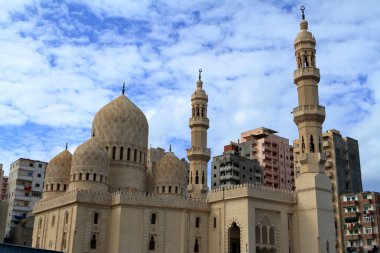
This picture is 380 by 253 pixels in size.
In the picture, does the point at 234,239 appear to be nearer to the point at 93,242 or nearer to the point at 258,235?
the point at 258,235

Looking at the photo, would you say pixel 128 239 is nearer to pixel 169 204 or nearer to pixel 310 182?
pixel 169 204

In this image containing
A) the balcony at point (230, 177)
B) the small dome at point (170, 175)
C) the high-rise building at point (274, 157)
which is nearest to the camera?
the small dome at point (170, 175)

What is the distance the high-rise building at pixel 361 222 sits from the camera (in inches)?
2422

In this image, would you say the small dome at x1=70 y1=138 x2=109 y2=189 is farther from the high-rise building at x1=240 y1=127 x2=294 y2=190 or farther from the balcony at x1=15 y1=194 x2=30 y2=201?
the high-rise building at x1=240 y1=127 x2=294 y2=190

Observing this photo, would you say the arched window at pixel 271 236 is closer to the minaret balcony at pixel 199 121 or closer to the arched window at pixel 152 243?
the arched window at pixel 152 243

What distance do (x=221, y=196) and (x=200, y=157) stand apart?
1062 centimetres

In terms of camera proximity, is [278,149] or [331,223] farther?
[278,149]

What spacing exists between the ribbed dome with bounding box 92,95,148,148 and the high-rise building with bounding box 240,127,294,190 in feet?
144

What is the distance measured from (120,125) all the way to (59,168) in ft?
23.9

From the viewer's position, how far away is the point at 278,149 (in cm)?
8919

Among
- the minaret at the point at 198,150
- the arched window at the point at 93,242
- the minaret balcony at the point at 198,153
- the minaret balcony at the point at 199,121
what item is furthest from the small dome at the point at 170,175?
the arched window at the point at 93,242

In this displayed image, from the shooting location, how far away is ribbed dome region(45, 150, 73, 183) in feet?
151

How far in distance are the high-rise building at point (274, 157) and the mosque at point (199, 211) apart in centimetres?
4622

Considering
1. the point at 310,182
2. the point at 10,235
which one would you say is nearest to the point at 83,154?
the point at 310,182
